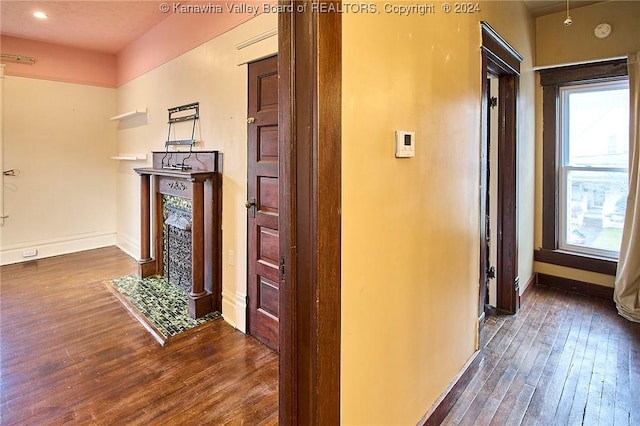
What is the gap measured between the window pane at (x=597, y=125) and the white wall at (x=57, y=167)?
233 inches

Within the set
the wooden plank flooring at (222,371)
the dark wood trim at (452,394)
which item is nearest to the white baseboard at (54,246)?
the wooden plank flooring at (222,371)

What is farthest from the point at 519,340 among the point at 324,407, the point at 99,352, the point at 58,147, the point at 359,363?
the point at 58,147

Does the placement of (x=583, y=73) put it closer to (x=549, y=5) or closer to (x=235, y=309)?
(x=549, y=5)

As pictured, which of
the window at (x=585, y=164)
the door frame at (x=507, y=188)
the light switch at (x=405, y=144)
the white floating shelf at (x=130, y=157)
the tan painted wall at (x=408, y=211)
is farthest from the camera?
the white floating shelf at (x=130, y=157)

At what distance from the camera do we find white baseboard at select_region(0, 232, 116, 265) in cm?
465

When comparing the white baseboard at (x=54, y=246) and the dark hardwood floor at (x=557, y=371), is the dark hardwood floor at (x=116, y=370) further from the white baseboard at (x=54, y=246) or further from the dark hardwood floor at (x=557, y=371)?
the white baseboard at (x=54, y=246)

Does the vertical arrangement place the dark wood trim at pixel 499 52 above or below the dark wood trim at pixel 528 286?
above

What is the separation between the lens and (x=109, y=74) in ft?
17.3

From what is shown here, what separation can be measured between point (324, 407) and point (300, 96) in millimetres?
972

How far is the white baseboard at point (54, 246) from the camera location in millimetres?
4652

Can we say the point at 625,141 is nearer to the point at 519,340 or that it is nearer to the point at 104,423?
the point at 519,340

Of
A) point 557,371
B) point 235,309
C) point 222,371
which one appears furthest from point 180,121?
point 557,371

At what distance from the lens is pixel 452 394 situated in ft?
6.31

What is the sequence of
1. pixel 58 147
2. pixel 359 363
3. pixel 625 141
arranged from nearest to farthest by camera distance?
pixel 359 363 → pixel 625 141 → pixel 58 147
